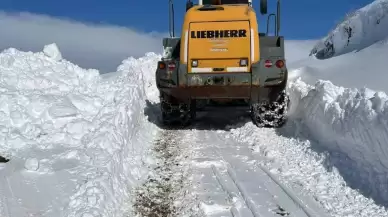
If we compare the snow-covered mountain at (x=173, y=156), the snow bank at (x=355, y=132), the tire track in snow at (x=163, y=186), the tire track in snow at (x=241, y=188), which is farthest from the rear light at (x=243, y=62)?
the tire track in snow at (x=163, y=186)

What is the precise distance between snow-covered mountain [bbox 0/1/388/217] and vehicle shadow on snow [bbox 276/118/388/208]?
16 millimetres

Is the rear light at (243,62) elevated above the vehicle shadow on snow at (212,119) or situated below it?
above

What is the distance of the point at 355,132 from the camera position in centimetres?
569

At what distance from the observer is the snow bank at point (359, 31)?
18203 millimetres

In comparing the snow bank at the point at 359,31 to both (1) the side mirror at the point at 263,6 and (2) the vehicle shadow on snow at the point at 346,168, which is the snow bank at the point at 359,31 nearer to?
(1) the side mirror at the point at 263,6

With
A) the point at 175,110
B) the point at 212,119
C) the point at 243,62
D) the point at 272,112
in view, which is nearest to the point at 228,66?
the point at 243,62

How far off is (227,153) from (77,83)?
3785 mm

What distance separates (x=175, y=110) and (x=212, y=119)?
128cm

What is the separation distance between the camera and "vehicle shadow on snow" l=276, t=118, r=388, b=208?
188 inches

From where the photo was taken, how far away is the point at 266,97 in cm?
827

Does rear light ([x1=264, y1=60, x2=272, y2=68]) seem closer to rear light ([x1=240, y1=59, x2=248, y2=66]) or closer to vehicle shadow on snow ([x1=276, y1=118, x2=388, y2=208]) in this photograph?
rear light ([x1=240, y1=59, x2=248, y2=66])

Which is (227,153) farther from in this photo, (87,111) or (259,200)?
(87,111)

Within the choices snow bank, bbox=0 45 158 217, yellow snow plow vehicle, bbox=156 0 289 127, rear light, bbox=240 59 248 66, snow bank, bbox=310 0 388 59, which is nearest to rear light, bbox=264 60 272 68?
yellow snow plow vehicle, bbox=156 0 289 127

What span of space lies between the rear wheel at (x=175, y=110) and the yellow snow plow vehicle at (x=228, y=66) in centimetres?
9
